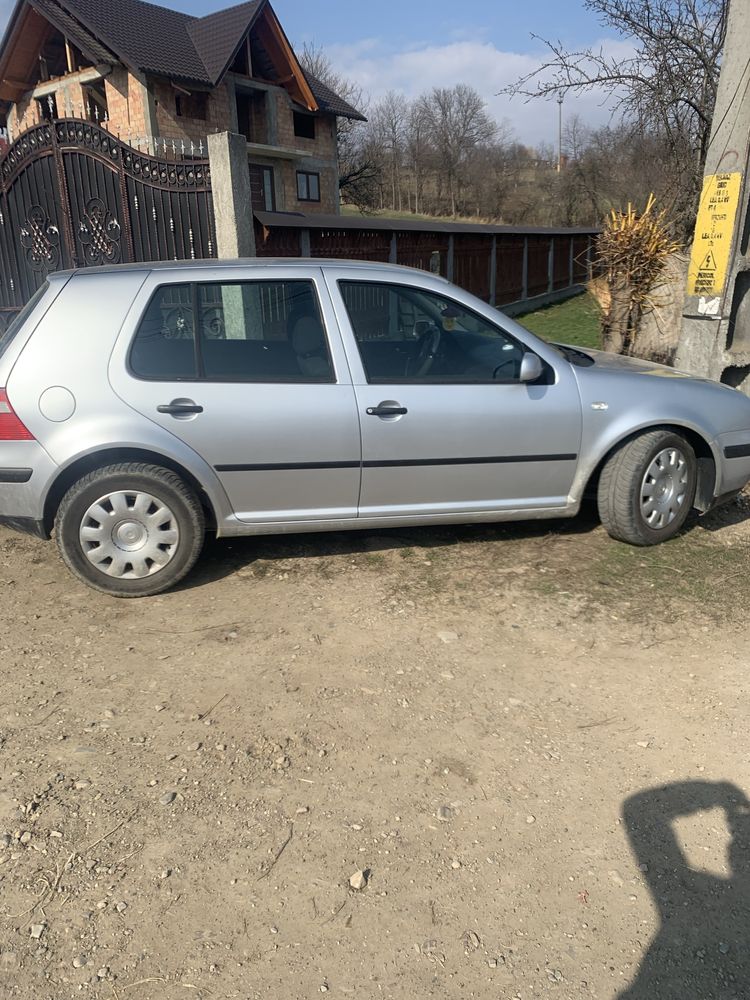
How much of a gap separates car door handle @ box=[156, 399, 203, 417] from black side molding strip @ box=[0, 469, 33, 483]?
742 mm

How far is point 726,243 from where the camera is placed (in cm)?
590

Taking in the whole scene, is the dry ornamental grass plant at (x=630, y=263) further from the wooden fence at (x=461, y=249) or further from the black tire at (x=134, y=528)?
the black tire at (x=134, y=528)

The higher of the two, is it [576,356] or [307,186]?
[307,186]

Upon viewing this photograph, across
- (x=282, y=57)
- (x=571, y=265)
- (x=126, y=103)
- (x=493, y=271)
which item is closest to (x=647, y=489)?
(x=493, y=271)

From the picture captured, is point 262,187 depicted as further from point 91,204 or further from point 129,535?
point 129,535

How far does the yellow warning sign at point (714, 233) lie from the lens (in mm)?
5812

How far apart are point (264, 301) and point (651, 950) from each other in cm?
345

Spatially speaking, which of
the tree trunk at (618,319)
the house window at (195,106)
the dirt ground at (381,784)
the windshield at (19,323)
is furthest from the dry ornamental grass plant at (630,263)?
the house window at (195,106)

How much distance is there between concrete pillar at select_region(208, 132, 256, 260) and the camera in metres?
7.39

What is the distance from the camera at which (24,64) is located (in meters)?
28.9

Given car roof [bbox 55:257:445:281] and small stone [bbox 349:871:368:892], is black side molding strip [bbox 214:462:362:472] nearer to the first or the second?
car roof [bbox 55:257:445:281]

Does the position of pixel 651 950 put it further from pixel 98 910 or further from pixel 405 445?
pixel 405 445

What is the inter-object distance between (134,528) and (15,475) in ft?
2.13

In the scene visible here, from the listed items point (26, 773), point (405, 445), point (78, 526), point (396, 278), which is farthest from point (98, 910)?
point (396, 278)
